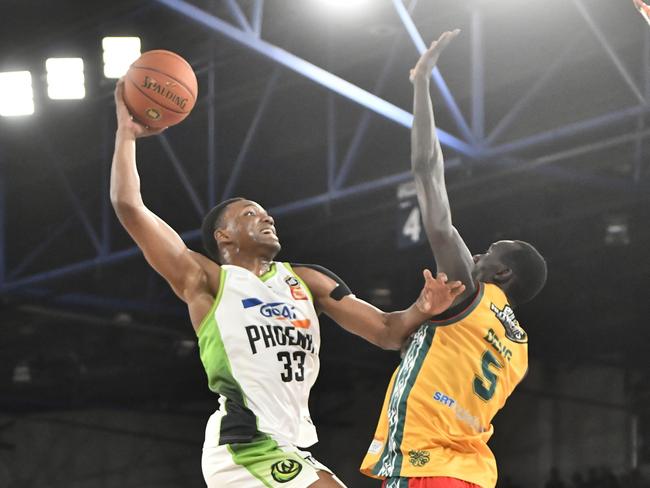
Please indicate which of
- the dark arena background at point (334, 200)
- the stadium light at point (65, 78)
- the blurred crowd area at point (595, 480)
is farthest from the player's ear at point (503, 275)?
the blurred crowd area at point (595, 480)

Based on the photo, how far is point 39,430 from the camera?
55.3 ft

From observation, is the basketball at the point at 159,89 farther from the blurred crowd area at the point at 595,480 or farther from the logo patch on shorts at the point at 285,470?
the blurred crowd area at the point at 595,480

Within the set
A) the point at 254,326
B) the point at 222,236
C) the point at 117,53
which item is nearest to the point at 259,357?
the point at 254,326

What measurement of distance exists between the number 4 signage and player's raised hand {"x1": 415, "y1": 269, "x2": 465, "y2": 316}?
6277mm

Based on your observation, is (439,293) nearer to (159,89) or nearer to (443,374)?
(443,374)

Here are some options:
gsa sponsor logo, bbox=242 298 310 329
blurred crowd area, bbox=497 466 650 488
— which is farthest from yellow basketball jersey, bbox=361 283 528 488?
blurred crowd area, bbox=497 466 650 488

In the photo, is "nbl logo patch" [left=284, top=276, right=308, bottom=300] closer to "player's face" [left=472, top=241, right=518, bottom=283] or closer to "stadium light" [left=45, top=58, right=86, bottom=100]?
"player's face" [left=472, top=241, right=518, bottom=283]

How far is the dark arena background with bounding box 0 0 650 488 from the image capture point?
33.4 feet

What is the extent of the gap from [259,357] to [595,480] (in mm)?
9897

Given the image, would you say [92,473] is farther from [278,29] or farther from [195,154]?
[278,29]

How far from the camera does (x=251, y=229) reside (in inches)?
184

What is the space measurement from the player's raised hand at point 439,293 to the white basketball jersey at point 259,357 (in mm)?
497

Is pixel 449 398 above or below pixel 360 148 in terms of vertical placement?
below

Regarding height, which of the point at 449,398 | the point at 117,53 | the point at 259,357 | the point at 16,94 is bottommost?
the point at 449,398
